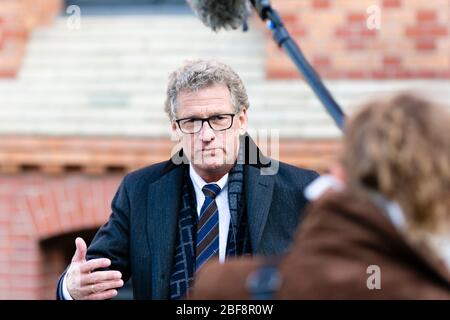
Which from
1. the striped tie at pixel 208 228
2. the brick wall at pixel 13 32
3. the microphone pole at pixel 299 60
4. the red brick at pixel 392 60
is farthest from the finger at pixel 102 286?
the brick wall at pixel 13 32

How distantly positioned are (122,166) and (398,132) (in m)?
3.82

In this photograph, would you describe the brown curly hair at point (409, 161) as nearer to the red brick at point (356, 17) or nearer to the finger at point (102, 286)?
the finger at point (102, 286)

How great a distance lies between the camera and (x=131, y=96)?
5.70 m

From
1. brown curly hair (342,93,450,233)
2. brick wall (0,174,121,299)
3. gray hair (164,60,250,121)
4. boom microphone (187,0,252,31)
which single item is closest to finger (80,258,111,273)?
gray hair (164,60,250,121)

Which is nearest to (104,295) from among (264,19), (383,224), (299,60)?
(299,60)

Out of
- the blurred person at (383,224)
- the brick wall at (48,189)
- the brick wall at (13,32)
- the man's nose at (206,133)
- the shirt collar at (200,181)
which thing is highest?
the brick wall at (13,32)

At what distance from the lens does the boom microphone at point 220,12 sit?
343cm

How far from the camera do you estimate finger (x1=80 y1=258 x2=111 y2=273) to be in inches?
112

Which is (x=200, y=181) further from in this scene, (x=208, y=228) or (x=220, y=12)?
(x=220, y=12)

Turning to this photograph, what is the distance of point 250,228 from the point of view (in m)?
2.96

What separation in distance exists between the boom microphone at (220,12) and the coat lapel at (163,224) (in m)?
0.58
